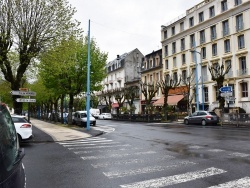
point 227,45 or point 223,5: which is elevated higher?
point 223,5

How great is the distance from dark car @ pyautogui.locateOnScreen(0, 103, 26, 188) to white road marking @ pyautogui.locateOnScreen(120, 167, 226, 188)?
2.91 meters

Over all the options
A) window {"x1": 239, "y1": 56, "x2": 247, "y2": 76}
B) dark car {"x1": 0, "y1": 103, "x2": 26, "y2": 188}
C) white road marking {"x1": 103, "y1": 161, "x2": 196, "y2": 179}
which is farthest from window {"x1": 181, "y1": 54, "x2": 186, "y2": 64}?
dark car {"x1": 0, "y1": 103, "x2": 26, "y2": 188}

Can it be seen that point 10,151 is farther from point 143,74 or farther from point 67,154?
point 143,74

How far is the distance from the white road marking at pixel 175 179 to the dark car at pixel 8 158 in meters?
2.91

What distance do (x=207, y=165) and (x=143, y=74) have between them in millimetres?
49520

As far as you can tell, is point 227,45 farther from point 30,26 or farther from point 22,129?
point 22,129

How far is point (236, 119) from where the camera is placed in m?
24.7

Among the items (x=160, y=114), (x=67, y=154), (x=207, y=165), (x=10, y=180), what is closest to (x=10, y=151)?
(x=10, y=180)

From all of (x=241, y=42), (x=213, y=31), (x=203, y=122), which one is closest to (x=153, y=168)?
(x=203, y=122)

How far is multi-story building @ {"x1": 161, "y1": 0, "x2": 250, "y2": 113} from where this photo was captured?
3412cm

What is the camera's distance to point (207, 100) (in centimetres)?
3934

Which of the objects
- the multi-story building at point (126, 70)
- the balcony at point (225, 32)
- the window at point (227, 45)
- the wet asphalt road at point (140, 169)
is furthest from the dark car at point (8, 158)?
the multi-story building at point (126, 70)

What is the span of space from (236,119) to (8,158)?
24947 mm

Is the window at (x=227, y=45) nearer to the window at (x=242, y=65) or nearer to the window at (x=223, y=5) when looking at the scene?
the window at (x=242, y=65)
